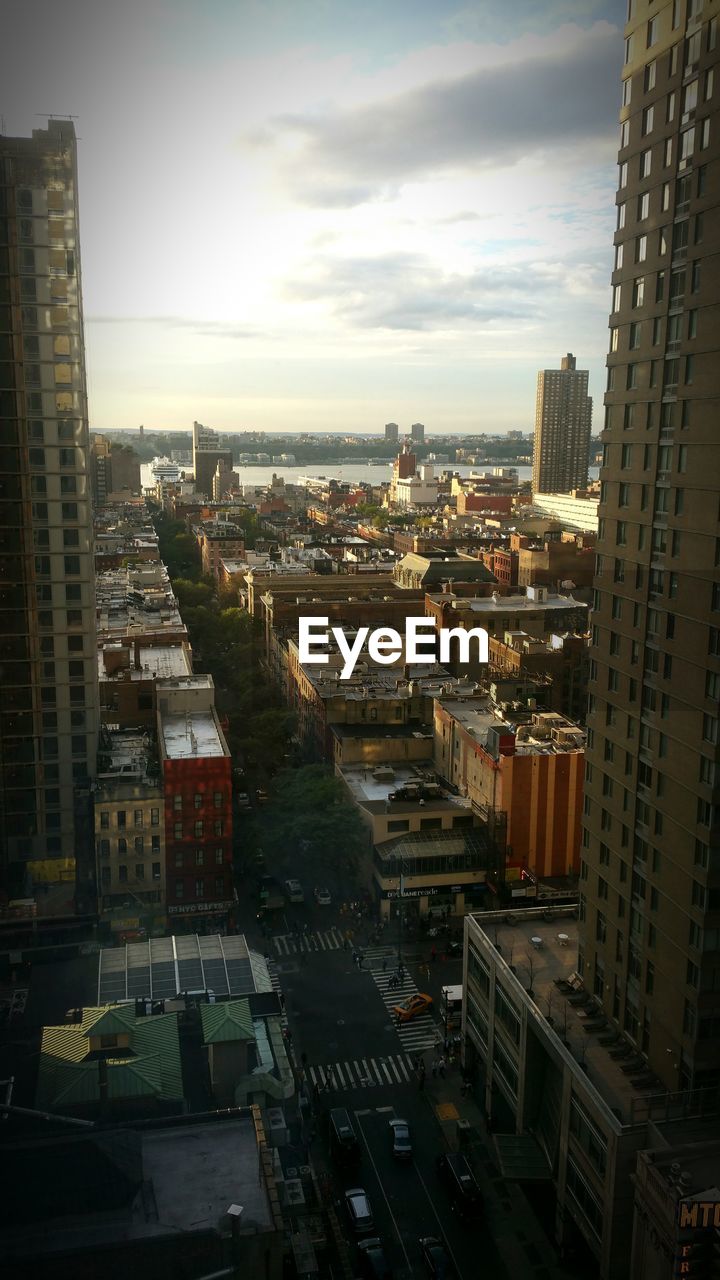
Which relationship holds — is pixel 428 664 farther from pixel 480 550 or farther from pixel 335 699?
pixel 480 550

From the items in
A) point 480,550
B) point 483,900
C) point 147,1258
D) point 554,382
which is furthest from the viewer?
point 554,382

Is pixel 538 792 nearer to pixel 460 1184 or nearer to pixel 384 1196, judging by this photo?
pixel 460 1184

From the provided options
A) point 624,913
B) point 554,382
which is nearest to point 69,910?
point 624,913

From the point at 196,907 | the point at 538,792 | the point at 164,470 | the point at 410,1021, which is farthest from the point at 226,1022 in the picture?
the point at 164,470

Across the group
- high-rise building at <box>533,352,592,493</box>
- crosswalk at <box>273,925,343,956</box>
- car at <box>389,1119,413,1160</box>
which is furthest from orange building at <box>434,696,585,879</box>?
high-rise building at <box>533,352,592,493</box>

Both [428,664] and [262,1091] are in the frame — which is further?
[428,664]

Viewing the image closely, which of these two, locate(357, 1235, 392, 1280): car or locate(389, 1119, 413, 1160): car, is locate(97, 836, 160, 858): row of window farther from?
locate(357, 1235, 392, 1280): car
